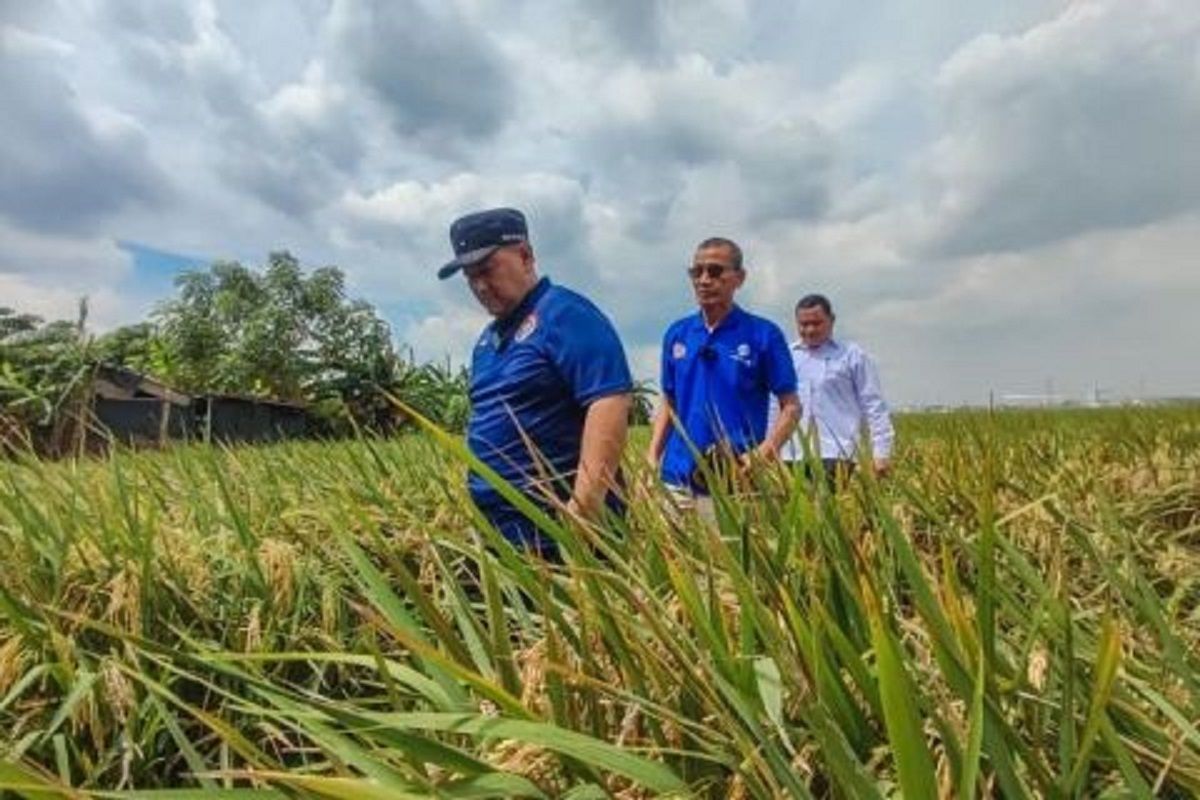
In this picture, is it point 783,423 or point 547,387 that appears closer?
point 547,387

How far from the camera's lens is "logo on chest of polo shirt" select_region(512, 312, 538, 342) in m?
2.94

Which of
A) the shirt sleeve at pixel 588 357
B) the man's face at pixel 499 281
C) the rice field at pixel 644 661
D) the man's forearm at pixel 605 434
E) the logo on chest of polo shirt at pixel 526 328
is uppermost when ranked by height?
Result: the man's face at pixel 499 281

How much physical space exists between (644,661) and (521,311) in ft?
6.21

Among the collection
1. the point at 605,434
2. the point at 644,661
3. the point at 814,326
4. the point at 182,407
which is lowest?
the point at 644,661

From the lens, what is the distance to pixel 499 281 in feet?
10.1

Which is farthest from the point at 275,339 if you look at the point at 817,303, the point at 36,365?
the point at 817,303

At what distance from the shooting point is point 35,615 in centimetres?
221

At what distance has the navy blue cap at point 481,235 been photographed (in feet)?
10.1

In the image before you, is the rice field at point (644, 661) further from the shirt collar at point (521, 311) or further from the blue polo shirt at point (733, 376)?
the blue polo shirt at point (733, 376)

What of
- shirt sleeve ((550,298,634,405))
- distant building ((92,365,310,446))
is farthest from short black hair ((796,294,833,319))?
distant building ((92,365,310,446))

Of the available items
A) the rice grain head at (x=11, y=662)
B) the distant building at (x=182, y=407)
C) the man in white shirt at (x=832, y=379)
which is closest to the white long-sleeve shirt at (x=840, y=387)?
the man in white shirt at (x=832, y=379)

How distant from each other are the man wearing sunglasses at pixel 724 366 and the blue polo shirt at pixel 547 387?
3.71ft

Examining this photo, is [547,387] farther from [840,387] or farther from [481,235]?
[840,387]

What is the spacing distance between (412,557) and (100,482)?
990mm
